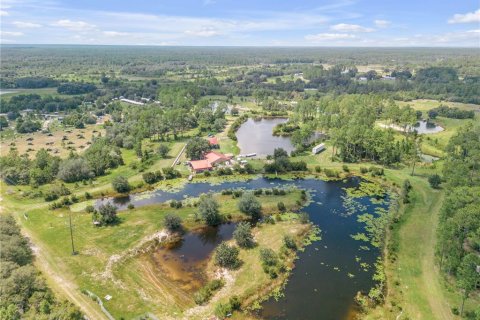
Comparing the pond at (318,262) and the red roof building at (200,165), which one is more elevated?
the red roof building at (200,165)

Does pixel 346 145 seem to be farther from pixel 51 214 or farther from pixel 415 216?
pixel 51 214

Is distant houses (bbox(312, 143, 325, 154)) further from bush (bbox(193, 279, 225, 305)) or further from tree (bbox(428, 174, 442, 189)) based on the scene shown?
bush (bbox(193, 279, 225, 305))

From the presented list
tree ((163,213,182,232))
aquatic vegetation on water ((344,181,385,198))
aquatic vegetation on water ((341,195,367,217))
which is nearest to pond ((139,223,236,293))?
tree ((163,213,182,232))

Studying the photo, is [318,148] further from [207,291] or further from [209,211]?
[207,291]

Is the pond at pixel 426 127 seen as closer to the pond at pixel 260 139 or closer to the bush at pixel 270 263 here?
the pond at pixel 260 139

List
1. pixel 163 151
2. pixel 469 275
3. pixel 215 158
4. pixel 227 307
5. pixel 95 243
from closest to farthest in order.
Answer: pixel 469 275
pixel 227 307
pixel 95 243
pixel 215 158
pixel 163 151

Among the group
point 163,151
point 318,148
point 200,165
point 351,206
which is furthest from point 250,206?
point 318,148

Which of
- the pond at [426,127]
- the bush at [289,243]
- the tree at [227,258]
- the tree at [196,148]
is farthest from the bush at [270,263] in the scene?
the pond at [426,127]
